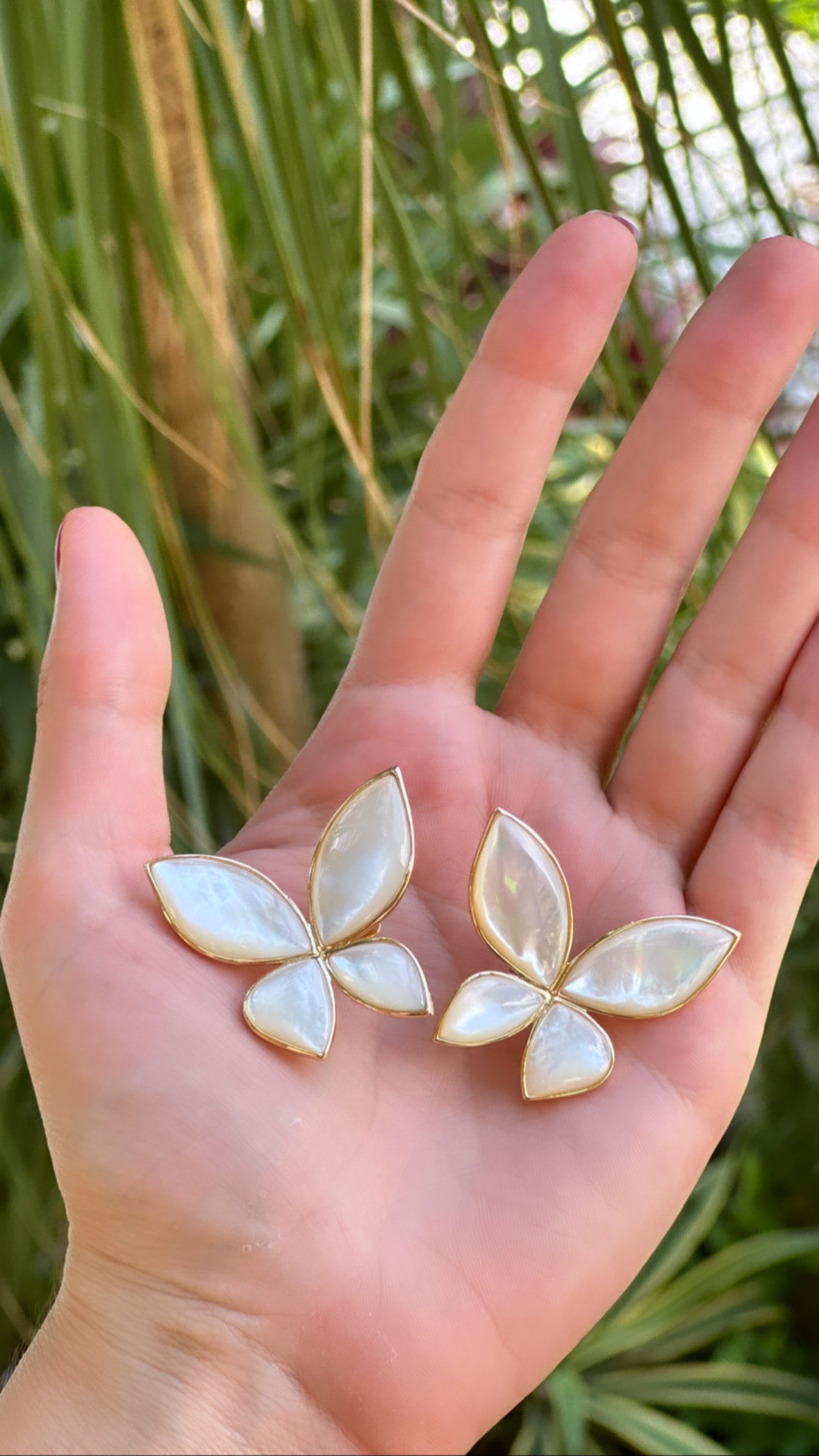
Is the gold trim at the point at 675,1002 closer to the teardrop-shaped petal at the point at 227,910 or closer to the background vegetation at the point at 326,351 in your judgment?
the teardrop-shaped petal at the point at 227,910

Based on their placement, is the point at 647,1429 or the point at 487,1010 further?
the point at 647,1429

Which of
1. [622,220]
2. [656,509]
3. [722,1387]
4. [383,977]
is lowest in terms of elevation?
[722,1387]

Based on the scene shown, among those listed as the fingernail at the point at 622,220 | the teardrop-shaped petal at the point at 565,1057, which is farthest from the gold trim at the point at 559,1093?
the fingernail at the point at 622,220

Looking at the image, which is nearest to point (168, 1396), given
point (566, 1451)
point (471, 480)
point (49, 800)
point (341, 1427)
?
point (341, 1427)

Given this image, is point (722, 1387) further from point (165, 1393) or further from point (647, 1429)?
point (165, 1393)

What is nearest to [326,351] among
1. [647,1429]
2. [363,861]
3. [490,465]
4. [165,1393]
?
[490,465]

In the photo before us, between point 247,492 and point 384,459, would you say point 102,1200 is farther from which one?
point 384,459

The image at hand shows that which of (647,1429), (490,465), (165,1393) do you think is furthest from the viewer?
(647,1429)
